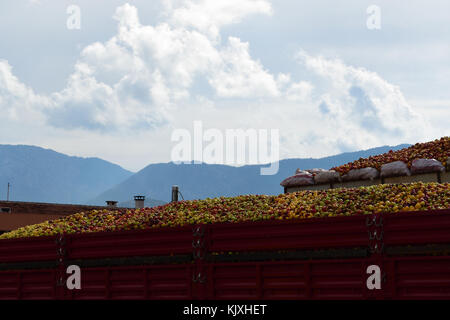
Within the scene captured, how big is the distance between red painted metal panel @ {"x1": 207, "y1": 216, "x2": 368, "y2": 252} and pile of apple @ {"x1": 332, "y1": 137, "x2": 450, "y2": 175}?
Result: 9.83 metres

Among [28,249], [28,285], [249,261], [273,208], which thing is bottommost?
[28,285]

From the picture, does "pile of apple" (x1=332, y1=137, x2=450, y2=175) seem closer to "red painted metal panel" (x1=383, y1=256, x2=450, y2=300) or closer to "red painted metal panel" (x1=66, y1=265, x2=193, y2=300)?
"red painted metal panel" (x1=383, y1=256, x2=450, y2=300)

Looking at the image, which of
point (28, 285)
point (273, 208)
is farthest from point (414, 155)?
point (28, 285)

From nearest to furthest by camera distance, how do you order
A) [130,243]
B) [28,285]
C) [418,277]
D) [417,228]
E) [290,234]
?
[418,277] → [417,228] → [290,234] → [130,243] → [28,285]

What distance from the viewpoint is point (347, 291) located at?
8820 mm

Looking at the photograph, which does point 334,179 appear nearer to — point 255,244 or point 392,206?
point 392,206

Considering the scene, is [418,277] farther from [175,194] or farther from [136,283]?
[175,194]

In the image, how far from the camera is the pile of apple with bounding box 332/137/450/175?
739 inches

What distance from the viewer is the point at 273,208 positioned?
13.9m

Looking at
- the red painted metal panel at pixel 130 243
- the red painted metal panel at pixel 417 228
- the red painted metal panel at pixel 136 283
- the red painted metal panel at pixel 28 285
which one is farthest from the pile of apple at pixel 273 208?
the red painted metal panel at pixel 28 285

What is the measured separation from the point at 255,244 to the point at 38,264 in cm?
479

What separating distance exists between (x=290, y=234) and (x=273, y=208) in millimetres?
4353

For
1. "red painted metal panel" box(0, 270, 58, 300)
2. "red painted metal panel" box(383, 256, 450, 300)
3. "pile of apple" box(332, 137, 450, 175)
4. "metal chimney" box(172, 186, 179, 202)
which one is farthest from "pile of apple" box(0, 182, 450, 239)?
"metal chimney" box(172, 186, 179, 202)
